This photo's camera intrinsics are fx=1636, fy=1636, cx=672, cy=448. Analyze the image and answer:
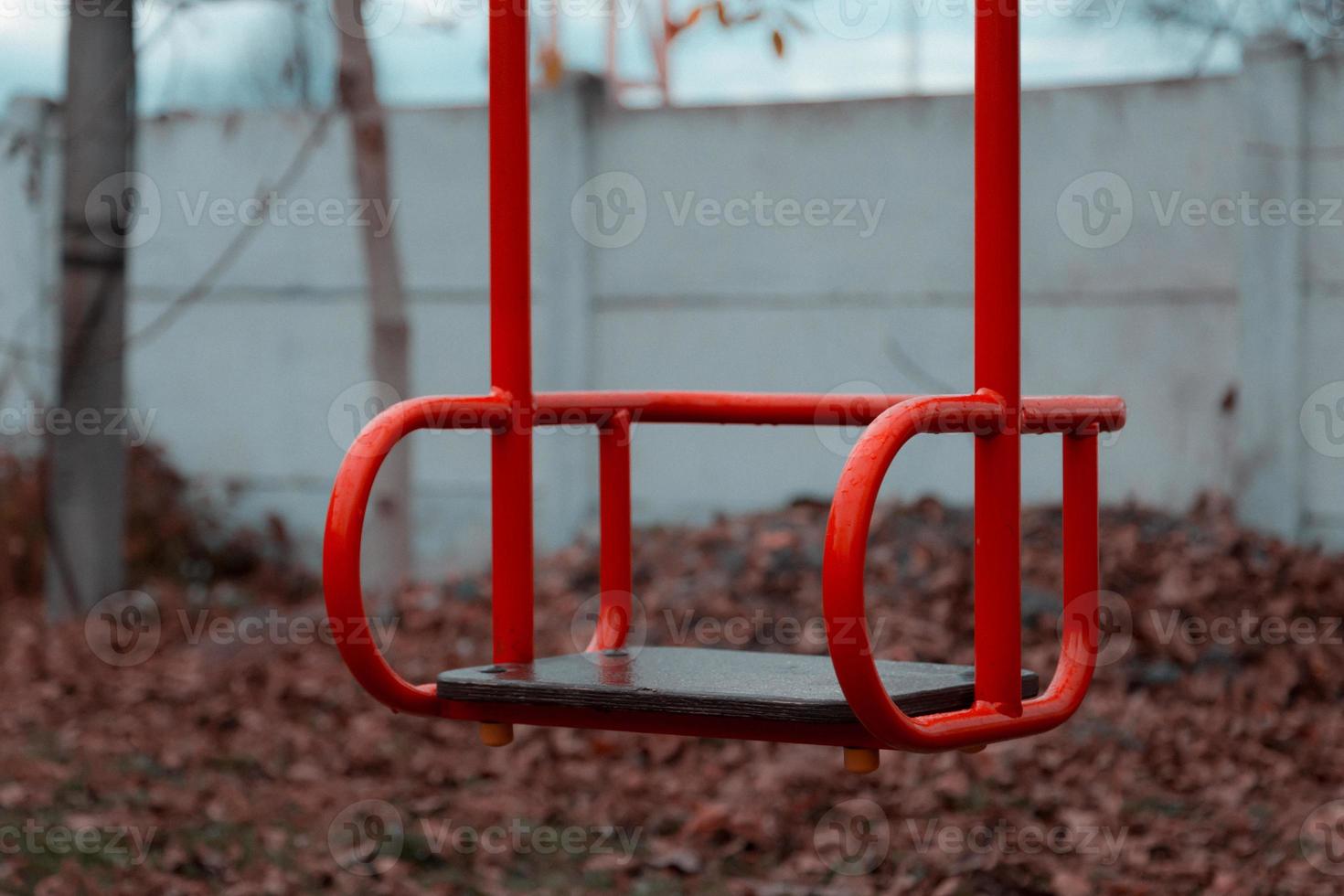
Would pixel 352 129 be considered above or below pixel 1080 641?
above

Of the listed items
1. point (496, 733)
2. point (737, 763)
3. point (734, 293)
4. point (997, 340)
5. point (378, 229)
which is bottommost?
point (737, 763)

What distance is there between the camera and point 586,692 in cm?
241

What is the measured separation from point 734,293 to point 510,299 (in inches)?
202

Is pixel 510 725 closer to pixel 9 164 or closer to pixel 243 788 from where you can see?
pixel 243 788

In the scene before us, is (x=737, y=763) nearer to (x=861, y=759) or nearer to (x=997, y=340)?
(x=861, y=759)

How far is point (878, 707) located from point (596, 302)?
240 inches

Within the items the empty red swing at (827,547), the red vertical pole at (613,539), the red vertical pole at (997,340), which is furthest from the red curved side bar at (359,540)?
the red vertical pole at (997,340)

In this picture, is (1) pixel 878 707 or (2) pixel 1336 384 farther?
(2) pixel 1336 384

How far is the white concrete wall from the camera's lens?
7145 mm

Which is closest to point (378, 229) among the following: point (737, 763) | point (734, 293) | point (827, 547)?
point (734, 293)

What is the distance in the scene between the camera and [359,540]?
235 centimetres

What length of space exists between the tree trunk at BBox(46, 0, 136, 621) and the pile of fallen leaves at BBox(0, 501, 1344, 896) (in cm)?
59

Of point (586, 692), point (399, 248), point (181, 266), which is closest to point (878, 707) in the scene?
point (586, 692)

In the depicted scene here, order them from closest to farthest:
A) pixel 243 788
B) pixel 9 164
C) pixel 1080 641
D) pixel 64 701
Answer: pixel 1080 641, pixel 243 788, pixel 64 701, pixel 9 164
